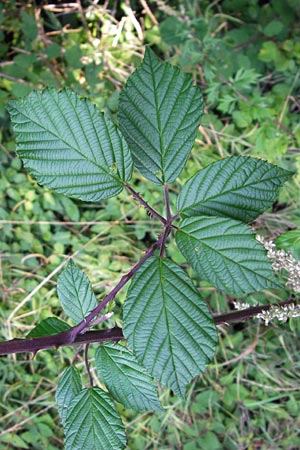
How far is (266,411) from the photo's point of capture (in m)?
2.16

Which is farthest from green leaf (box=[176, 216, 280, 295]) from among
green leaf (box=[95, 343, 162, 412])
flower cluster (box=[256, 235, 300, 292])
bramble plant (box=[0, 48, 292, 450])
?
green leaf (box=[95, 343, 162, 412])

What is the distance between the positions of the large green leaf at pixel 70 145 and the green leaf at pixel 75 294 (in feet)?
0.90

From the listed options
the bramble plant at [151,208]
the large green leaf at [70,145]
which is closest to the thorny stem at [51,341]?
the bramble plant at [151,208]

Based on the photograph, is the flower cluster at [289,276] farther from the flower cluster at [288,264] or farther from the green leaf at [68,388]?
the green leaf at [68,388]

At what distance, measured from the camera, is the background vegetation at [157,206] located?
2.10 meters

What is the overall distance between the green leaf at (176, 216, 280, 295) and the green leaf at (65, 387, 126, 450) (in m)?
0.34

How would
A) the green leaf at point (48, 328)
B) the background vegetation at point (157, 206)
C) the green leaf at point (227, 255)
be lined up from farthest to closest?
the background vegetation at point (157, 206) → the green leaf at point (48, 328) → the green leaf at point (227, 255)

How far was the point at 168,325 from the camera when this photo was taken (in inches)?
32.6

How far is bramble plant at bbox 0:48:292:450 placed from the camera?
82cm

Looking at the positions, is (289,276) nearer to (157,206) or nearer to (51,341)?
(51,341)

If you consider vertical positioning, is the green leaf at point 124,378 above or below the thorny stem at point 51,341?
below

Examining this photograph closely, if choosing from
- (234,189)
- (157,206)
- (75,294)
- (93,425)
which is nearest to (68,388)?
(93,425)

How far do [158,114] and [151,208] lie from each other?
0.18 metres

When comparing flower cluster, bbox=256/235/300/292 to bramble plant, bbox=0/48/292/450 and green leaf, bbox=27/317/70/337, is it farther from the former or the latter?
green leaf, bbox=27/317/70/337
